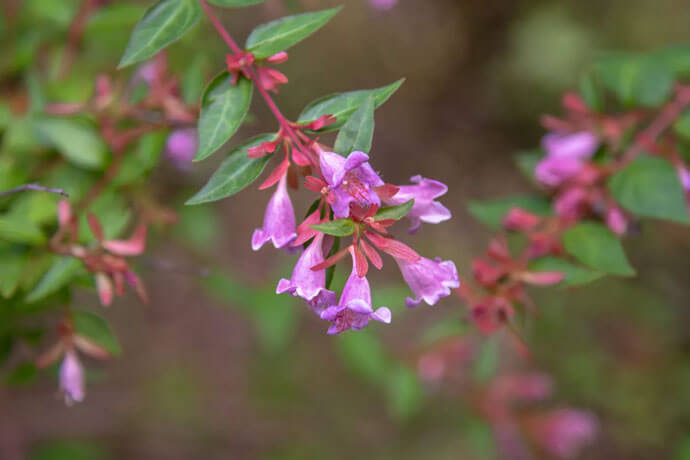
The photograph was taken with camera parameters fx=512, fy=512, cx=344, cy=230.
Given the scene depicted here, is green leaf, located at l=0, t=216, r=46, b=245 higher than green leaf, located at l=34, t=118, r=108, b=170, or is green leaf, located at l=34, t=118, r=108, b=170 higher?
green leaf, located at l=34, t=118, r=108, b=170

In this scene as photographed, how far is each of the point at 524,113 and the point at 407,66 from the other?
1.16 meters

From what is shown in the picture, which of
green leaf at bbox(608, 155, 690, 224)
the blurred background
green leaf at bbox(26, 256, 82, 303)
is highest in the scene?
green leaf at bbox(608, 155, 690, 224)

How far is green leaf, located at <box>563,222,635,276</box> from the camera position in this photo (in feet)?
5.64

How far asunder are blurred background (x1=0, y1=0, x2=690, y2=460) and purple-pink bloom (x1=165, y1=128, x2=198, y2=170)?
31.4 inches

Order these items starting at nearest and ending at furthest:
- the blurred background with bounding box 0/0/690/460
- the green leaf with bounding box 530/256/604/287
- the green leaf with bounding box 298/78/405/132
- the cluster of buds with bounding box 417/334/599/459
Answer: the green leaf with bounding box 298/78/405/132 < the green leaf with bounding box 530/256/604/287 < the cluster of buds with bounding box 417/334/599/459 < the blurred background with bounding box 0/0/690/460

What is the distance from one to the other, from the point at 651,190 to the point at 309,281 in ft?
4.31

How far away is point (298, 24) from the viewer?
143 centimetres

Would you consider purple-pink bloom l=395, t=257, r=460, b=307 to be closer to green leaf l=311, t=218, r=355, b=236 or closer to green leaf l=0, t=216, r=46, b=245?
green leaf l=311, t=218, r=355, b=236

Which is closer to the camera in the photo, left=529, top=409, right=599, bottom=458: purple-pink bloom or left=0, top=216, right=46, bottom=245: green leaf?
left=0, top=216, right=46, bottom=245: green leaf

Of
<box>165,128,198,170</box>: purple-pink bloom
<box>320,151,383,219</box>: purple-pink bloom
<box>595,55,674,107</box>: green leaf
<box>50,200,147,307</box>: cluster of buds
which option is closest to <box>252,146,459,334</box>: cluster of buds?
<box>320,151,383,219</box>: purple-pink bloom

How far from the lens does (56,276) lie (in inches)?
63.7

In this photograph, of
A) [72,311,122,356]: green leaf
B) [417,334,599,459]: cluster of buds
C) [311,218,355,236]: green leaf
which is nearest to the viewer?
[311,218,355,236]: green leaf

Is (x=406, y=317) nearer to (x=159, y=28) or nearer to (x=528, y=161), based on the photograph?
(x=528, y=161)

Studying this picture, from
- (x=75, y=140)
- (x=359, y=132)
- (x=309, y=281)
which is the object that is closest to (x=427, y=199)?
(x=359, y=132)
